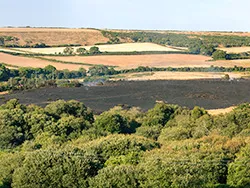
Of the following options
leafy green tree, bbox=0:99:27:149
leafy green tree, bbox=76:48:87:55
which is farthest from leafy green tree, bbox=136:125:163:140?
leafy green tree, bbox=76:48:87:55

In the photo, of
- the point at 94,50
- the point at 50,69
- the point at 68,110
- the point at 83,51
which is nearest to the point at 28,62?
the point at 50,69

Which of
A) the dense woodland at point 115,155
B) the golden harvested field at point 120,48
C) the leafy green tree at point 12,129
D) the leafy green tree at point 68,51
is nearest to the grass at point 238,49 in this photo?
the golden harvested field at point 120,48

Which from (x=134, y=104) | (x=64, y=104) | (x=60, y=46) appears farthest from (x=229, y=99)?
(x=60, y=46)

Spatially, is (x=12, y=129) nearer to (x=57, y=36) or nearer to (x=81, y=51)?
(x=81, y=51)

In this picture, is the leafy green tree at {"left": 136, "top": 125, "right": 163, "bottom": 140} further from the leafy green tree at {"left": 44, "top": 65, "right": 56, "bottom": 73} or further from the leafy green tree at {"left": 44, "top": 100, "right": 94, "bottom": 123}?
the leafy green tree at {"left": 44, "top": 65, "right": 56, "bottom": 73}

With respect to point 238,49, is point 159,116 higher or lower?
higher

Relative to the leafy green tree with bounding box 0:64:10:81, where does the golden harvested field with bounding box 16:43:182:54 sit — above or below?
above
